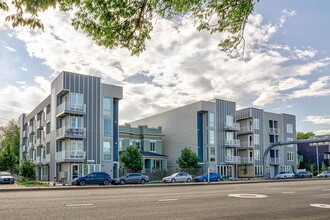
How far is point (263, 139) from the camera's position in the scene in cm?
6669

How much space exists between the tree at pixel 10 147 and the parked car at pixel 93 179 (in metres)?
32.2

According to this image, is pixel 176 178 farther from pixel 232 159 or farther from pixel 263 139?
pixel 263 139

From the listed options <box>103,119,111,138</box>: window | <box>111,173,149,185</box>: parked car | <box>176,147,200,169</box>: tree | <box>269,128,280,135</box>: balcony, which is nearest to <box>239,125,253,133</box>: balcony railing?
<box>269,128,280,135</box>: balcony

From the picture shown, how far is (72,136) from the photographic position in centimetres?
4409

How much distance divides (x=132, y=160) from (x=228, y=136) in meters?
20.8

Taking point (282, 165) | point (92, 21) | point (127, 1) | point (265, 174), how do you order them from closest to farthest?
point (127, 1) → point (92, 21) → point (265, 174) → point (282, 165)

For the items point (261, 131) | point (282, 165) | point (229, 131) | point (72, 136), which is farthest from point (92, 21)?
point (282, 165)

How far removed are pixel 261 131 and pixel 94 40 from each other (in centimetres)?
5933

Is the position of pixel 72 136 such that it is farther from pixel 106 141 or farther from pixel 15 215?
pixel 15 215

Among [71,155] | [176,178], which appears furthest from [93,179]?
[176,178]

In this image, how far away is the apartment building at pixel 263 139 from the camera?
210 feet

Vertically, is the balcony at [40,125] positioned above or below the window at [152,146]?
above

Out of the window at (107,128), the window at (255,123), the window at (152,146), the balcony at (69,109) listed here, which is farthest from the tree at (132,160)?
the window at (255,123)

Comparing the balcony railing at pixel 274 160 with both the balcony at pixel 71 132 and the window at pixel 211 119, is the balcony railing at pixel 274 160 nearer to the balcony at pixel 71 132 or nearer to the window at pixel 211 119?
the window at pixel 211 119
